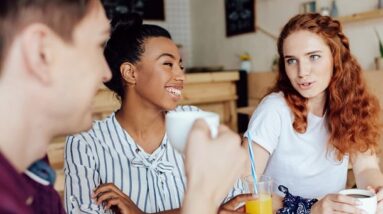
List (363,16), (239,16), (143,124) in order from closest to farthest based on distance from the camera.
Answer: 1. (143,124)
2. (363,16)
3. (239,16)

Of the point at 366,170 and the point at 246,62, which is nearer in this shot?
the point at 366,170

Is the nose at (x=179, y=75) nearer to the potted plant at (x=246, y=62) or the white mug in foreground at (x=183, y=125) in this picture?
the white mug in foreground at (x=183, y=125)

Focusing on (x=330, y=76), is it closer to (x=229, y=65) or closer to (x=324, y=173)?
(x=324, y=173)

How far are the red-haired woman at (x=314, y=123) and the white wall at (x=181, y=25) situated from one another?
3217mm

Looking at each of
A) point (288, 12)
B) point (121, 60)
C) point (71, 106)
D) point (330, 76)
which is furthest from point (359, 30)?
point (71, 106)

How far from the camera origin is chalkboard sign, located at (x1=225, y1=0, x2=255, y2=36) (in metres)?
3.88

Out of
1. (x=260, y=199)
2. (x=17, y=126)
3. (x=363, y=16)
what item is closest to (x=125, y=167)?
(x=260, y=199)

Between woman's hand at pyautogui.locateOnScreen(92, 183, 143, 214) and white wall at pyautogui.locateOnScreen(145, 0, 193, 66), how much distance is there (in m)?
3.74

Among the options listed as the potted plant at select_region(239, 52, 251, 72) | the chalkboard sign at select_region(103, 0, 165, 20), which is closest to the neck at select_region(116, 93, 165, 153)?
the potted plant at select_region(239, 52, 251, 72)

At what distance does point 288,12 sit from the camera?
11.3ft

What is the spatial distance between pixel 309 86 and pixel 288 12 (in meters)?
2.04

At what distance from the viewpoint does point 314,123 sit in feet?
5.24

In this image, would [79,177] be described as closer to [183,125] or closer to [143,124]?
[143,124]

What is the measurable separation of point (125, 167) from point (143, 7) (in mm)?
3514
